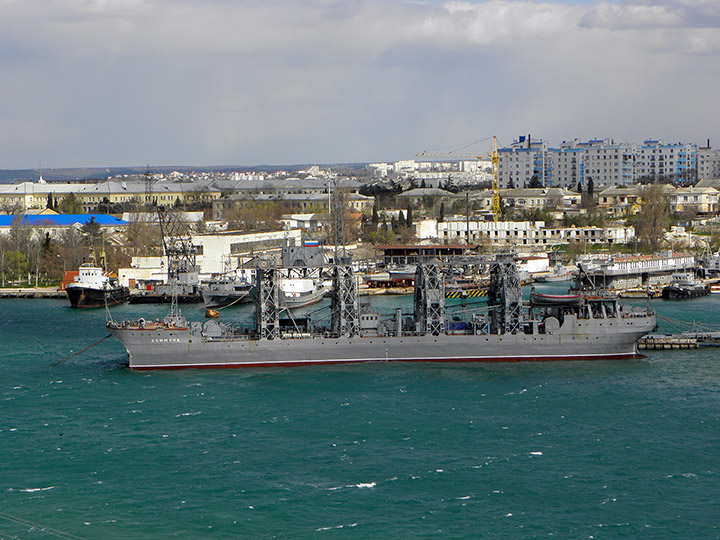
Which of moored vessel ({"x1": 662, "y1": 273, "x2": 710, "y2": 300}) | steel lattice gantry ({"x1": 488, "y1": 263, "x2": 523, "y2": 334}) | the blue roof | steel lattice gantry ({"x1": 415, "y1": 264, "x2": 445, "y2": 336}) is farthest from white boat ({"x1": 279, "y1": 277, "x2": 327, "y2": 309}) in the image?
the blue roof

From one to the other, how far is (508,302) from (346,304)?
6666mm

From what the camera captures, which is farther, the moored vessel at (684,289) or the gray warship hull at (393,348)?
the moored vessel at (684,289)

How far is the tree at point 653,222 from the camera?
276 ft

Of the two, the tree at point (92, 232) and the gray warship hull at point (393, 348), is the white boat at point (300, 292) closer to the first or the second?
the gray warship hull at point (393, 348)

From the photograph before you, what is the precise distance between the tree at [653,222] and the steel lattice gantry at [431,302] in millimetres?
48944

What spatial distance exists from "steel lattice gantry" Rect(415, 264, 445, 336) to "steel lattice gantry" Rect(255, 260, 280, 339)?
6.09 m

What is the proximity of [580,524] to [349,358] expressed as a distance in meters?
17.4

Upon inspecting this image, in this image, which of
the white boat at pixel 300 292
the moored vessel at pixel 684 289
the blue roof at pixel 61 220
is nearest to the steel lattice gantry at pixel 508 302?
the white boat at pixel 300 292

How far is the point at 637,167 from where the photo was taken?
144m

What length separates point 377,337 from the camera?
38.1 metres

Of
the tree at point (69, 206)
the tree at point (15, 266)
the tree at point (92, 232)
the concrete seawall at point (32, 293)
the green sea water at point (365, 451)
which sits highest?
the tree at point (69, 206)

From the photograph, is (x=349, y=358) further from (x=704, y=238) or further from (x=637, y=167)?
(x=637, y=167)

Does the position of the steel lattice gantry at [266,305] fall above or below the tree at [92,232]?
below

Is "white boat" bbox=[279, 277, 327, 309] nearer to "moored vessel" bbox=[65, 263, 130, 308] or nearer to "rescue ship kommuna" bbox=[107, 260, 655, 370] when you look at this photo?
"moored vessel" bbox=[65, 263, 130, 308]
